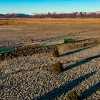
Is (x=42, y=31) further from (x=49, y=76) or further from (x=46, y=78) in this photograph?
(x=46, y=78)

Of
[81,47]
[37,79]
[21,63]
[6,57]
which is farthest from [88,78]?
[81,47]

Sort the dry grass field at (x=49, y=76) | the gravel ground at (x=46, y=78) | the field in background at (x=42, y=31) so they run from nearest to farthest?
1. the dry grass field at (x=49, y=76)
2. the gravel ground at (x=46, y=78)
3. the field in background at (x=42, y=31)

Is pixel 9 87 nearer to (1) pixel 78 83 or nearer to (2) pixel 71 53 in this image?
(1) pixel 78 83

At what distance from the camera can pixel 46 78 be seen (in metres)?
14.7

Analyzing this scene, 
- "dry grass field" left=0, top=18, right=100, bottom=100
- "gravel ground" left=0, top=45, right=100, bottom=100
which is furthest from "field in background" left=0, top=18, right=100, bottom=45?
"gravel ground" left=0, top=45, right=100, bottom=100

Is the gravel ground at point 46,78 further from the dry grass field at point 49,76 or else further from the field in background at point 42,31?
the field in background at point 42,31

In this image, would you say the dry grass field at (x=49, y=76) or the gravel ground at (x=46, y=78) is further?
the gravel ground at (x=46, y=78)

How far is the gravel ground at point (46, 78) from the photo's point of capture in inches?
474

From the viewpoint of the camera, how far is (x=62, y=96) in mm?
11633

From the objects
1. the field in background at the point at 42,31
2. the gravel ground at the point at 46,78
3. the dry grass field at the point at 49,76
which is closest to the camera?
the dry grass field at the point at 49,76

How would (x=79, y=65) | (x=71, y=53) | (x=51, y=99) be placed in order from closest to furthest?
(x=51, y=99), (x=79, y=65), (x=71, y=53)

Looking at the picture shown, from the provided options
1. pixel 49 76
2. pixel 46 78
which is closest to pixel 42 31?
pixel 49 76

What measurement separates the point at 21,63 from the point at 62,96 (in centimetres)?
755

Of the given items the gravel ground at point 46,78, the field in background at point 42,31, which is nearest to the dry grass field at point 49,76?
the gravel ground at point 46,78
